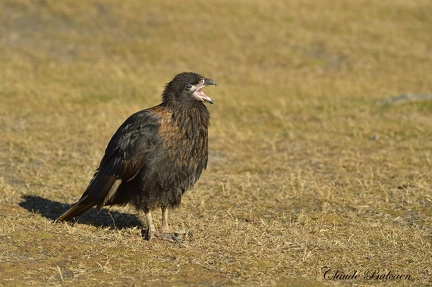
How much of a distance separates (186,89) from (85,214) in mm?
2316

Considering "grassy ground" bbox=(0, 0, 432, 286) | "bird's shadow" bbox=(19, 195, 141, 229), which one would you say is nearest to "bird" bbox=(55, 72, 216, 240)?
"grassy ground" bbox=(0, 0, 432, 286)

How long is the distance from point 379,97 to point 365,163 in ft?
23.3

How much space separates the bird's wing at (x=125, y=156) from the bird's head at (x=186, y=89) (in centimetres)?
32

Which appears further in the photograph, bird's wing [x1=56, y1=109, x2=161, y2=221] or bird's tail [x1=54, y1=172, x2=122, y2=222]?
bird's tail [x1=54, y1=172, x2=122, y2=222]

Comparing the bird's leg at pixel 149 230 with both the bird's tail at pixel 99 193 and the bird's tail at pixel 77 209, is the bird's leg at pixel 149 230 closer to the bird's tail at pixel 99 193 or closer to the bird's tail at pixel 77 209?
the bird's tail at pixel 99 193

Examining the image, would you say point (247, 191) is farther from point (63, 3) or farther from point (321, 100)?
point (63, 3)

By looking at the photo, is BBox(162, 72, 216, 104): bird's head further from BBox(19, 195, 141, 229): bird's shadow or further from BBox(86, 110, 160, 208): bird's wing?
BBox(19, 195, 141, 229): bird's shadow

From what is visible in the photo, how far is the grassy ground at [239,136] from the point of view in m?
7.88

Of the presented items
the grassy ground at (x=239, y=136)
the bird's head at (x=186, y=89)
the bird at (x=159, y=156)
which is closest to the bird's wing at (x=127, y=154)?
the bird at (x=159, y=156)

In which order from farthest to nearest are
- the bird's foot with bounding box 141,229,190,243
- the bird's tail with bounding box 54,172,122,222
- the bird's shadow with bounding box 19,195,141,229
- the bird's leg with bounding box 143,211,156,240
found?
the bird's shadow with bounding box 19,195,141,229 → the bird's tail with bounding box 54,172,122,222 → the bird's leg with bounding box 143,211,156,240 → the bird's foot with bounding box 141,229,190,243

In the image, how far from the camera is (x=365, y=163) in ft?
42.2

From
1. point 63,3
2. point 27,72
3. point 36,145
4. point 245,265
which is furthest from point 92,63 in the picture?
point 245,265

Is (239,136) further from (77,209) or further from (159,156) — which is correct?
(159,156)

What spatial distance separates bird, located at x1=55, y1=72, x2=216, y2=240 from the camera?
8602mm
